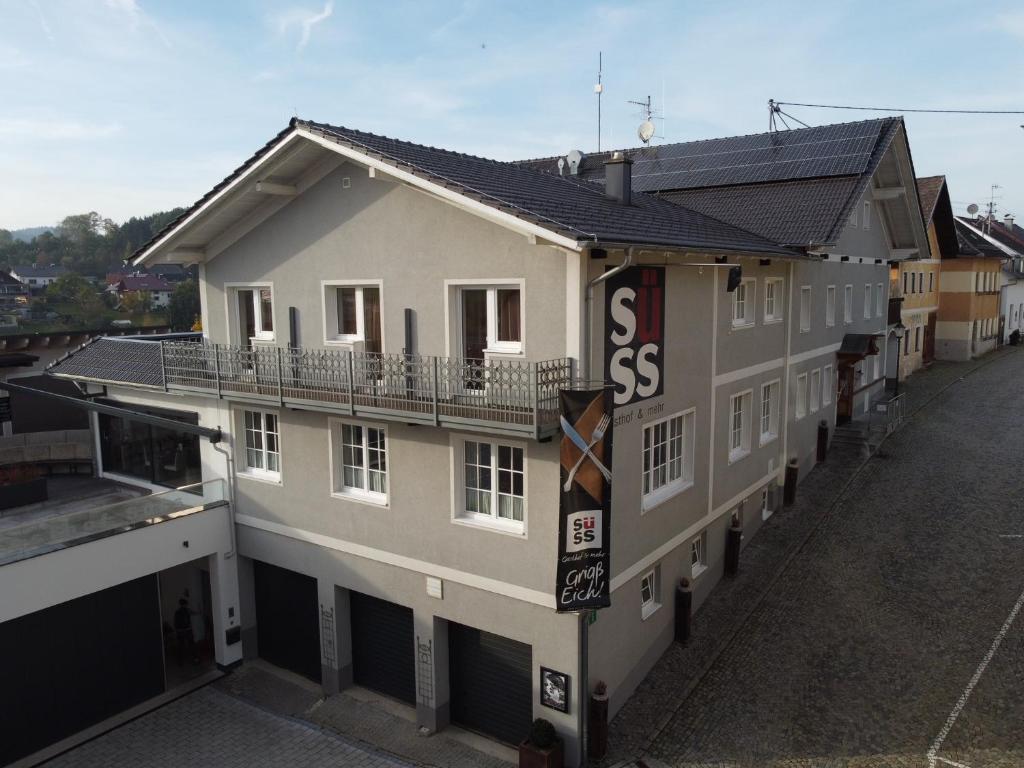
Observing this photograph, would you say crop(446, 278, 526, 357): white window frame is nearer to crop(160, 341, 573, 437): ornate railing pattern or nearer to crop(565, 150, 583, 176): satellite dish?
crop(160, 341, 573, 437): ornate railing pattern

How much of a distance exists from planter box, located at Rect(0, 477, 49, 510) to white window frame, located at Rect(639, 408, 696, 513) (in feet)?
43.6

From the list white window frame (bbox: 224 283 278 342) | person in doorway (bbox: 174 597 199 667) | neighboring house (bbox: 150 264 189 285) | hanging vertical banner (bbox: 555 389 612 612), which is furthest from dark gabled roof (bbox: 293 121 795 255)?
neighboring house (bbox: 150 264 189 285)

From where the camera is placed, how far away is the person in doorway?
17500mm

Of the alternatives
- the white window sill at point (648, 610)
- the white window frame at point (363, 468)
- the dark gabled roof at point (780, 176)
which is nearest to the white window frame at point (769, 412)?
the dark gabled roof at point (780, 176)

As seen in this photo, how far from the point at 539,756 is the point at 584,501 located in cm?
414

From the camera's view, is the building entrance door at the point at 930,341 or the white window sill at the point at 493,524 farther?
the building entrance door at the point at 930,341

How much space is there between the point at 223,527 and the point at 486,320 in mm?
8205

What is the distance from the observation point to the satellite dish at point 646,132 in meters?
28.4

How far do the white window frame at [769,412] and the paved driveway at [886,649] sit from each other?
2618mm

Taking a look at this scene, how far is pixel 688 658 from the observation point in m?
14.9

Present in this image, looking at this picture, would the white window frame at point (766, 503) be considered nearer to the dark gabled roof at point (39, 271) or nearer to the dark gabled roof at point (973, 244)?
the dark gabled roof at point (973, 244)

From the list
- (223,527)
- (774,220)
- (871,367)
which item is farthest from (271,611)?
(871,367)

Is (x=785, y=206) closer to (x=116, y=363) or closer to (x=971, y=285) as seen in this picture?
(x=116, y=363)

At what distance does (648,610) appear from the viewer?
14.4 metres
